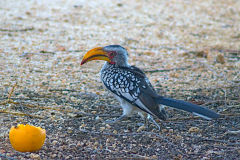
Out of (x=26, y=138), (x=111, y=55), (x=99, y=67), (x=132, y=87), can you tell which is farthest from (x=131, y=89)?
(x=99, y=67)

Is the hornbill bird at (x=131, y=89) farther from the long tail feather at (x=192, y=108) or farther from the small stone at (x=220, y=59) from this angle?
the small stone at (x=220, y=59)

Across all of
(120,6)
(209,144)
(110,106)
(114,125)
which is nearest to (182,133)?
(209,144)

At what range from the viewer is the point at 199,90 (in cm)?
494

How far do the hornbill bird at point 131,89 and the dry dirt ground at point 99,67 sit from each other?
204 millimetres

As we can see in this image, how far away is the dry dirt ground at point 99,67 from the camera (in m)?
3.43

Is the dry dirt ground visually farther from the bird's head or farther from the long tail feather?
the bird's head

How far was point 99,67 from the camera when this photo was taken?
577 cm

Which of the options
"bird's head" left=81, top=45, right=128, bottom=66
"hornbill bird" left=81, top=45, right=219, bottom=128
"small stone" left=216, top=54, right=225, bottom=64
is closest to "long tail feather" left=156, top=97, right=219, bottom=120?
"hornbill bird" left=81, top=45, right=219, bottom=128

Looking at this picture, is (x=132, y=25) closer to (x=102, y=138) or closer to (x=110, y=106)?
(x=110, y=106)

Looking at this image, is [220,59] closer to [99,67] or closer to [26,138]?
[99,67]

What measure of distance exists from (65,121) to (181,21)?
561cm

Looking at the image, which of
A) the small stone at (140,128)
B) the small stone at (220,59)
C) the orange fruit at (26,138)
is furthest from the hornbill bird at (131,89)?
the small stone at (220,59)

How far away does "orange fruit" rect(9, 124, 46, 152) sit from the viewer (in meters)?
2.98

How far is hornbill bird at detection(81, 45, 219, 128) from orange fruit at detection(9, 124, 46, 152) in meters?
0.98
